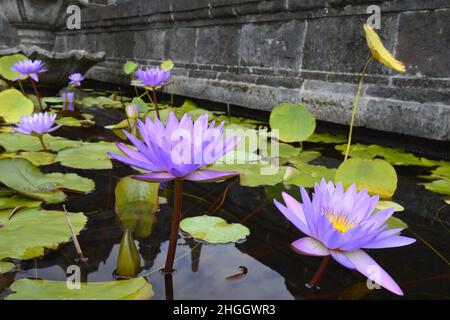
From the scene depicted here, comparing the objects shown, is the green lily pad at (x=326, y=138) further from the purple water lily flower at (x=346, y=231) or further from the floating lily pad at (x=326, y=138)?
the purple water lily flower at (x=346, y=231)

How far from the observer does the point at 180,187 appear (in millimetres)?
580

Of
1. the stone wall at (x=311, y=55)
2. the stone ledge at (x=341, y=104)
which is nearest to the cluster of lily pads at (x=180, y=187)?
the stone ledge at (x=341, y=104)

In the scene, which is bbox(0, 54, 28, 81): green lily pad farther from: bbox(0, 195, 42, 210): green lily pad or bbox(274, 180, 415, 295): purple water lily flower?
bbox(274, 180, 415, 295): purple water lily flower

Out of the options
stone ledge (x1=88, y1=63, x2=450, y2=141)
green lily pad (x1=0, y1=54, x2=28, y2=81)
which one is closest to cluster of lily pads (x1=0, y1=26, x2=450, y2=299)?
stone ledge (x1=88, y1=63, x2=450, y2=141)

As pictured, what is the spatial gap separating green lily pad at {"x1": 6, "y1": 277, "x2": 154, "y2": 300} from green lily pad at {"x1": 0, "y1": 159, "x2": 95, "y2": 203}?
374 mm

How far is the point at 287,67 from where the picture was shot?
90.0 inches

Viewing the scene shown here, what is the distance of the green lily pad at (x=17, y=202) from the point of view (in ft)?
2.83

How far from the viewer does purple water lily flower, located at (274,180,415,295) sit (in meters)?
0.54

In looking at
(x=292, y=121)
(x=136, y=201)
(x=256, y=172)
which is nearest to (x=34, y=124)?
(x=136, y=201)

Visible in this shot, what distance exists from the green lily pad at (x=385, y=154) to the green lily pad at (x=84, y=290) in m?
1.20

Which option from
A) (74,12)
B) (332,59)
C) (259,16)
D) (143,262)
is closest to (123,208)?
(143,262)

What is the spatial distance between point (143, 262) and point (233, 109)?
83.7 inches

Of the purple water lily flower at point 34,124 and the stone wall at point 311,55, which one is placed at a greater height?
the stone wall at point 311,55
